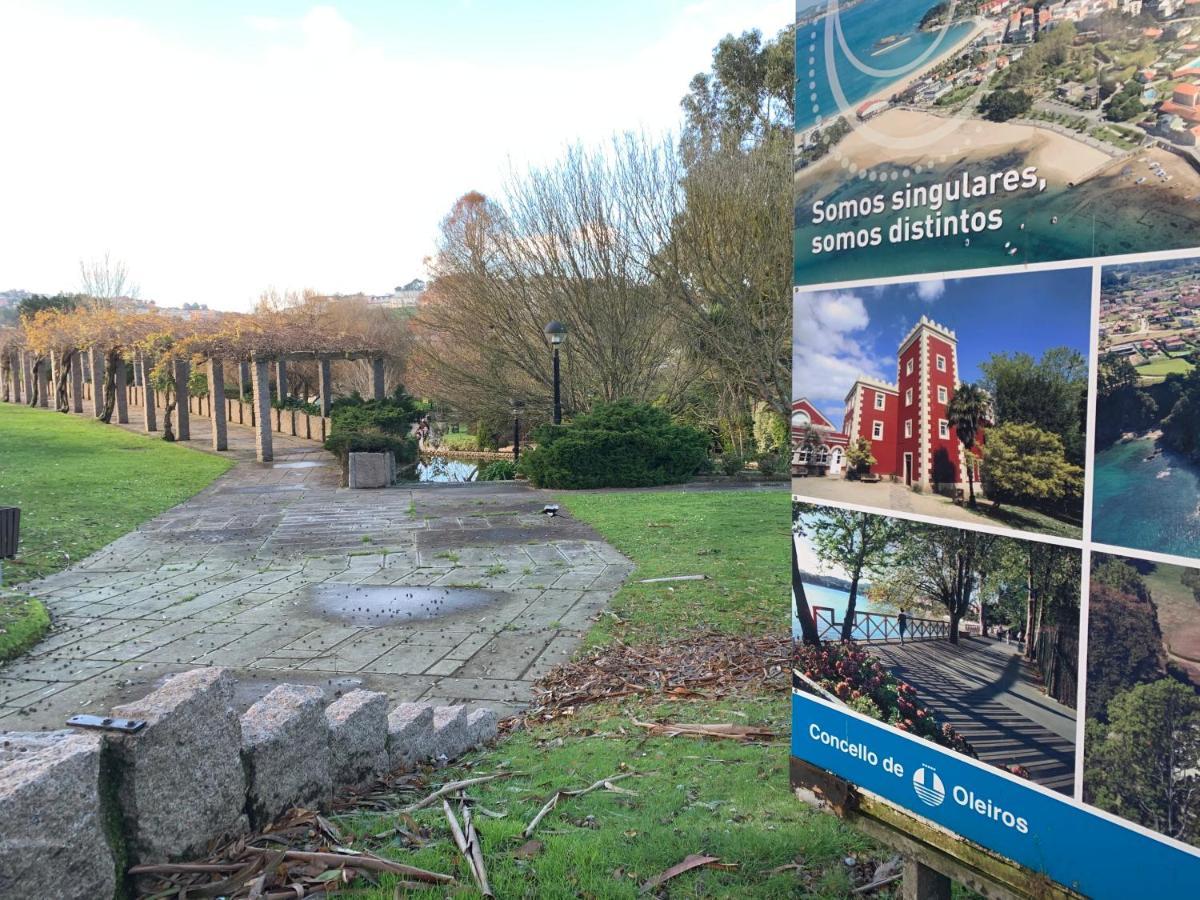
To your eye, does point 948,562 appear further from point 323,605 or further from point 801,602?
point 323,605

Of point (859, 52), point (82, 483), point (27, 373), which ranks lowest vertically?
point (82, 483)

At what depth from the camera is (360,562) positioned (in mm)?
9805

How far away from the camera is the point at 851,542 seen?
8.02ft

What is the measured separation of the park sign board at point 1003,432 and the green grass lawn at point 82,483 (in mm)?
9139

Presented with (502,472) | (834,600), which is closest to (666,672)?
(834,600)

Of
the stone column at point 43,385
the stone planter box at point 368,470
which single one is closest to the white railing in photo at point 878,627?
the stone planter box at point 368,470

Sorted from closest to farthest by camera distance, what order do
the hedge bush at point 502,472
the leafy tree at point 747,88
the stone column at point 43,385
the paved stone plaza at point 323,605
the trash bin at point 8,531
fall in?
1. the paved stone plaza at point 323,605
2. the trash bin at point 8,531
3. the hedge bush at point 502,472
4. the leafy tree at point 747,88
5. the stone column at point 43,385

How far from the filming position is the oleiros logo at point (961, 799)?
204 centimetres

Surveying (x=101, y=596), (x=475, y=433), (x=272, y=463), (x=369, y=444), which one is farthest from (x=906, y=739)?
(x=475, y=433)

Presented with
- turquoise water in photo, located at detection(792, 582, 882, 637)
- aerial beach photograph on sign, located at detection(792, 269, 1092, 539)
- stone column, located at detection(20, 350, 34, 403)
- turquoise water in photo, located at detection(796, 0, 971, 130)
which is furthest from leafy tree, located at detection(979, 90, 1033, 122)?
stone column, located at detection(20, 350, 34, 403)

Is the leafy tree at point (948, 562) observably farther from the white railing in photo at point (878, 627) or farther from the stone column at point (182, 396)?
the stone column at point (182, 396)

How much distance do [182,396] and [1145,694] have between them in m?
26.5

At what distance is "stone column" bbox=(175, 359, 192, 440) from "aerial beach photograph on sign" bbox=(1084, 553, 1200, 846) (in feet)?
79.1

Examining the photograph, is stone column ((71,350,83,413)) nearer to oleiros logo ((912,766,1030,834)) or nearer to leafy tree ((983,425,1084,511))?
oleiros logo ((912,766,1030,834))
